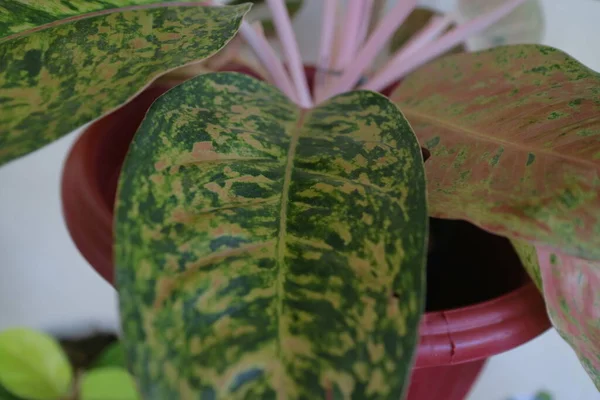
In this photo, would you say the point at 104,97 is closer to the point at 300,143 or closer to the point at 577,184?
the point at 300,143

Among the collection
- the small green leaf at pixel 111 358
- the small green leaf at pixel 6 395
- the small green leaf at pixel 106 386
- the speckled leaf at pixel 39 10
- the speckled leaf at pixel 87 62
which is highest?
the speckled leaf at pixel 39 10

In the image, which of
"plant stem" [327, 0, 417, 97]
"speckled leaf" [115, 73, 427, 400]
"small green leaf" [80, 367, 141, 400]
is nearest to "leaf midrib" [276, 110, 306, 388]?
"speckled leaf" [115, 73, 427, 400]

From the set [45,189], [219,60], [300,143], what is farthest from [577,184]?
[45,189]

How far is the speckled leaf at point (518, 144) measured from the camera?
0.74 feet

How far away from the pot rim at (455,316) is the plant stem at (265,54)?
0.59 ft

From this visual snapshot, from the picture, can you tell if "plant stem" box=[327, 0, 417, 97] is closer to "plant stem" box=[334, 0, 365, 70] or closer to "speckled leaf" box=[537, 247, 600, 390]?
"plant stem" box=[334, 0, 365, 70]

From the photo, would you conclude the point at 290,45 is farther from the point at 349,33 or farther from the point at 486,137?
the point at 486,137

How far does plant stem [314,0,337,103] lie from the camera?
0.51m

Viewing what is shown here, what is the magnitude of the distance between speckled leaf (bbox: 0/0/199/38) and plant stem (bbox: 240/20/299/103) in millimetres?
116

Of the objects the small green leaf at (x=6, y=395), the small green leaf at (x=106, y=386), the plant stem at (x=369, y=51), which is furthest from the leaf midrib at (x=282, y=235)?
the small green leaf at (x=6, y=395)

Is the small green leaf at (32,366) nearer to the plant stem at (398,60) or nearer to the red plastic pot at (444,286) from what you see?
the red plastic pot at (444,286)

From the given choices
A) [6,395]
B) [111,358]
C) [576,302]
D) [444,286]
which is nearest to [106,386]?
[111,358]

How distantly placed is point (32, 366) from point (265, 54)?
0.55 metres

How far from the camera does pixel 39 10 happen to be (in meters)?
0.32
